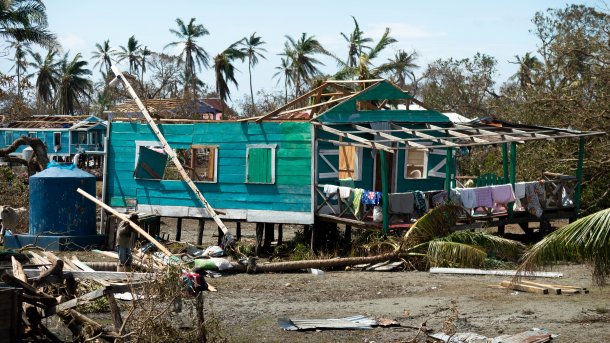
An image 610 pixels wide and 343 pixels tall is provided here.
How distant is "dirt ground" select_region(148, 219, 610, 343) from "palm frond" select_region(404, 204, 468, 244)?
0.98 meters

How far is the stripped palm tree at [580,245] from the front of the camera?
34.5 ft

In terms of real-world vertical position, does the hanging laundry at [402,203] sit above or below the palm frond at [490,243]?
above

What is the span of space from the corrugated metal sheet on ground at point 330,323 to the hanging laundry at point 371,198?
5.61m

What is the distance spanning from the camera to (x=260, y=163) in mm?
21828

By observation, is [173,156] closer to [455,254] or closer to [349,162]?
[349,162]

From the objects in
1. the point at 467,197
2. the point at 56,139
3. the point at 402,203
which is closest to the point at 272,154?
the point at 402,203

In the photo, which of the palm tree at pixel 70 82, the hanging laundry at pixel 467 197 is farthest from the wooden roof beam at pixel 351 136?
the palm tree at pixel 70 82

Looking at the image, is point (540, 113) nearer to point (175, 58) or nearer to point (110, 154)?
point (110, 154)

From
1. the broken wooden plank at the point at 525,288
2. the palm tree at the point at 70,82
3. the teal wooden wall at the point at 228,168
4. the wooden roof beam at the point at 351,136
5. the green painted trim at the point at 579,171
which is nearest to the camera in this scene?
the broken wooden plank at the point at 525,288

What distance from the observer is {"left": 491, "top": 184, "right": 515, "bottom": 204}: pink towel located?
799 inches

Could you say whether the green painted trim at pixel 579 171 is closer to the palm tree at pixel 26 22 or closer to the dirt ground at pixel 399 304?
the dirt ground at pixel 399 304

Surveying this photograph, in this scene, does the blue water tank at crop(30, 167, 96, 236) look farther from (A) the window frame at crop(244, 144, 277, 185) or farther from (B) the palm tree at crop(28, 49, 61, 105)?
(B) the palm tree at crop(28, 49, 61, 105)

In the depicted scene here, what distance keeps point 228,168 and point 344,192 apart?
3871mm

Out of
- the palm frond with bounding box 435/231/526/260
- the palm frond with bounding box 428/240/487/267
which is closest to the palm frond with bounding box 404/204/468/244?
the palm frond with bounding box 435/231/526/260
